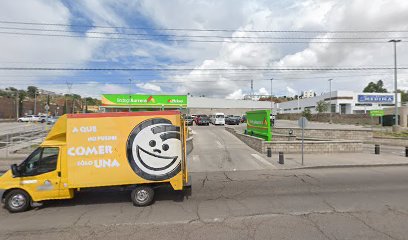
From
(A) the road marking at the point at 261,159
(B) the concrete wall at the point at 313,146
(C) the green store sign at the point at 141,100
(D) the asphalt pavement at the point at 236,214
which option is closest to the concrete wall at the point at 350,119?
(C) the green store sign at the point at 141,100

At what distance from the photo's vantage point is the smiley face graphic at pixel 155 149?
7035 millimetres

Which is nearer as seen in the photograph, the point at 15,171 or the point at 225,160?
the point at 15,171

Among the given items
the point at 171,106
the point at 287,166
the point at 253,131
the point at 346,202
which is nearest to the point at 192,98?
the point at 171,106

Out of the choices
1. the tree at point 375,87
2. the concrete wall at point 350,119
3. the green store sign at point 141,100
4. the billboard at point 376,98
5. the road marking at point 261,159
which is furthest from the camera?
the tree at point 375,87

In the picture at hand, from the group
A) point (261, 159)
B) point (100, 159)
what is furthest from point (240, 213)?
point (261, 159)

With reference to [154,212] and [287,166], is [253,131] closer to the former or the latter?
[287,166]

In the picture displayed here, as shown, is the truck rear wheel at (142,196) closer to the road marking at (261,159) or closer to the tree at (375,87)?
the road marking at (261,159)

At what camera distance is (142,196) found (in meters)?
7.05

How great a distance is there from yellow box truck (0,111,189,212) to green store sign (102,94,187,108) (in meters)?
34.5

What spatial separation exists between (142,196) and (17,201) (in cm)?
323

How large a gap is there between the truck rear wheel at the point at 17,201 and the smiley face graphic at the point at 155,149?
2887mm

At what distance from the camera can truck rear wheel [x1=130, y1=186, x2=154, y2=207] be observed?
23.0 feet

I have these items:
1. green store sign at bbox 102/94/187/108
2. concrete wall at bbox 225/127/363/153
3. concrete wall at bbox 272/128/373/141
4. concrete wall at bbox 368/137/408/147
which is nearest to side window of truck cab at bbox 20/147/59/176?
concrete wall at bbox 225/127/363/153

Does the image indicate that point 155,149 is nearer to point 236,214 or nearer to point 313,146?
point 236,214
